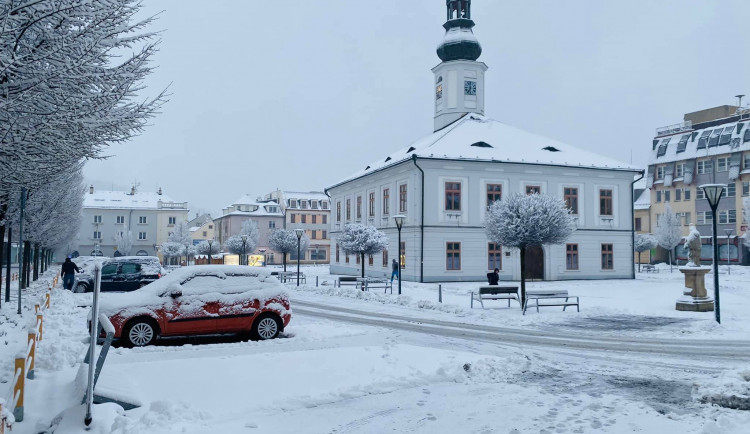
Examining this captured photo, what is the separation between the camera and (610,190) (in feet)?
130

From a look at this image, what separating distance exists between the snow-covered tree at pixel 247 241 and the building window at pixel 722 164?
5292 centimetres

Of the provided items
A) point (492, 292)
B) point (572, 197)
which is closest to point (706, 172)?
point (572, 197)

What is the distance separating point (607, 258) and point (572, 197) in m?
4.96

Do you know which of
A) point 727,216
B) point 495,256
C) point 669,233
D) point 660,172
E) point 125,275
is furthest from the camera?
point 660,172

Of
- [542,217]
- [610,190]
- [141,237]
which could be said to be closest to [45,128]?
[542,217]

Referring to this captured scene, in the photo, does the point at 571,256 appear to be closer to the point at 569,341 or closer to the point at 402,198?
the point at 402,198

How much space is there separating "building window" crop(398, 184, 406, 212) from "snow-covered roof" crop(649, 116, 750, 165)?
43983 millimetres

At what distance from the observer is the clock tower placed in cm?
4353

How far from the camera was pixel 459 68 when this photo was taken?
142 feet

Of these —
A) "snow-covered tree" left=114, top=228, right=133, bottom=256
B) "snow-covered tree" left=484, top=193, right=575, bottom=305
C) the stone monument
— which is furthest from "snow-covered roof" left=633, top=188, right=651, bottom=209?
"snow-covered tree" left=114, top=228, right=133, bottom=256

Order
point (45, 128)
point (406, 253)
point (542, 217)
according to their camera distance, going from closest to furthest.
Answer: point (45, 128), point (542, 217), point (406, 253)

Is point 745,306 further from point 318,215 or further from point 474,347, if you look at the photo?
point 318,215

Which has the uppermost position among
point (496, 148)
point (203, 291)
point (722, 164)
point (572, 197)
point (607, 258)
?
point (722, 164)

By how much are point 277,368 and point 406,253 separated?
26694 mm
